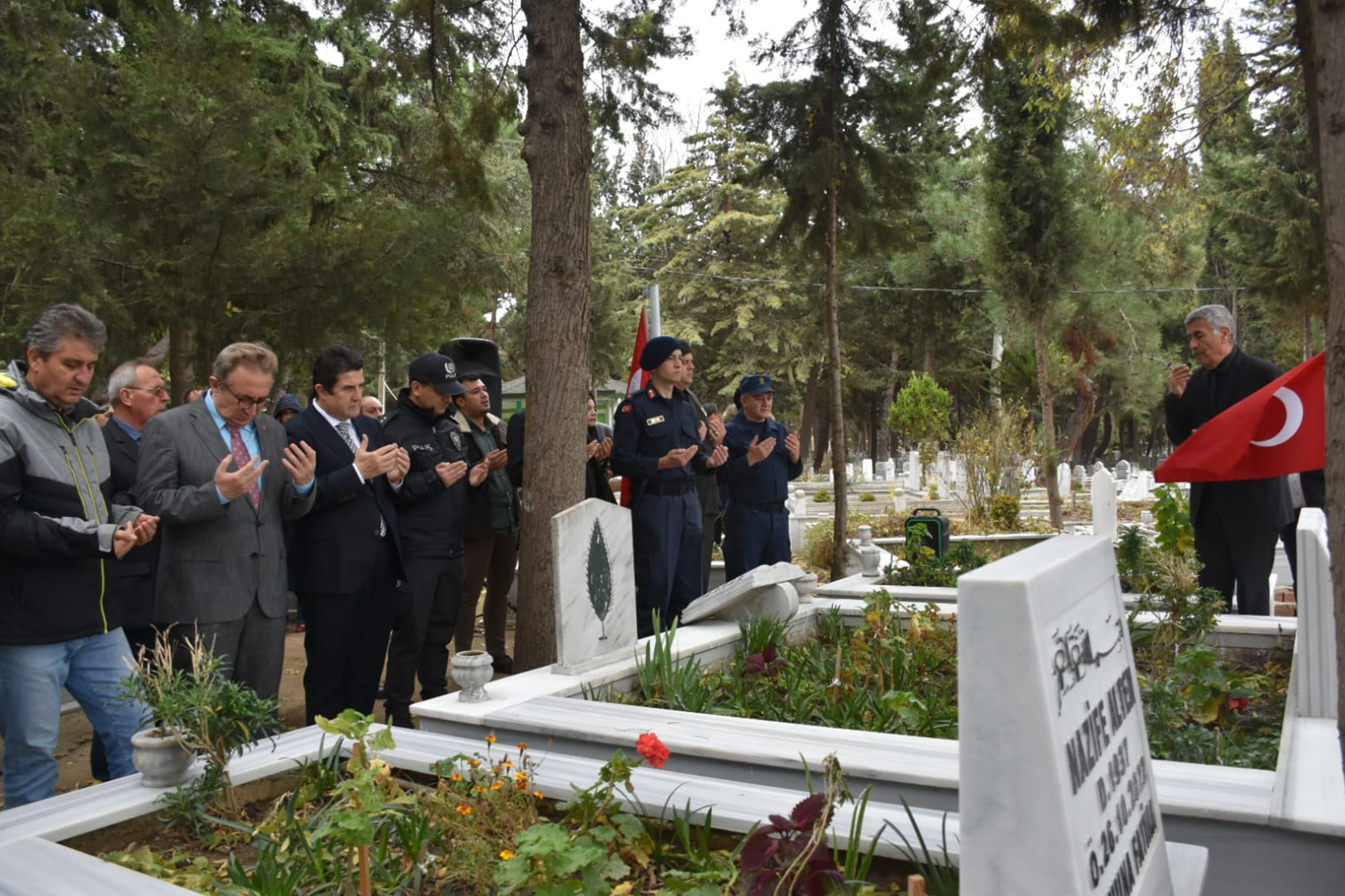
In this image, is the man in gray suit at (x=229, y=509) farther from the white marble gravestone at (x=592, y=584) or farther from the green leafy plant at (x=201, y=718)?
the white marble gravestone at (x=592, y=584)

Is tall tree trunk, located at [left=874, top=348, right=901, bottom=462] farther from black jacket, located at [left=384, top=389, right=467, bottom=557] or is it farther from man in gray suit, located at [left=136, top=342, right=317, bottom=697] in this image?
man in gray suit, located at [left=136, top=342, right=317, bottom=697]

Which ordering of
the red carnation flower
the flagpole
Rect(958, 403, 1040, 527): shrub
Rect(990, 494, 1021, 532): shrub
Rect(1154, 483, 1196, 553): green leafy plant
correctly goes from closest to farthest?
1. the red carnation flower
2. Rect(1154, 483, 1196, 553): green leafy plant
3. the flagpole
4. Rect(990, 494, 1021, 532): shrub
5. Rect(958, 403, 1040, 527): shrub

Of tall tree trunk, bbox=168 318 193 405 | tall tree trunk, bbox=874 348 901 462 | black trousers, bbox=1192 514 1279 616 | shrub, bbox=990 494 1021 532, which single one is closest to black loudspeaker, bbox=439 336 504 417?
tall tree trunk, bbox=168 318 193 405

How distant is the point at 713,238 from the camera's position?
3425 cm

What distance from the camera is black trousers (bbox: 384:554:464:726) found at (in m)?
4.84

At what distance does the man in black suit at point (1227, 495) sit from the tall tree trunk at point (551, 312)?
3.20 metres

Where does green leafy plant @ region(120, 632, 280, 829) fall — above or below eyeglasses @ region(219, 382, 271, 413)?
below

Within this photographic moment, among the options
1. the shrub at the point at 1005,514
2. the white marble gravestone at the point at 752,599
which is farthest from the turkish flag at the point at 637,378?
the shrub at the point at 1005,514

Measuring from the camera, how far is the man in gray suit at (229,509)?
3703mm

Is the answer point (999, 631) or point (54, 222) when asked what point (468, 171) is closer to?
point (54, 222)

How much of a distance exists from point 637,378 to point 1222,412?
3782mm

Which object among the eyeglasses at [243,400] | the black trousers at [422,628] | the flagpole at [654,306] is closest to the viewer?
the eyeglasses at [243,400]

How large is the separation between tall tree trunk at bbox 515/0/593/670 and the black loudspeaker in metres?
0.76

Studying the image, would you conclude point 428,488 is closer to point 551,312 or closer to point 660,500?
point 551,312
